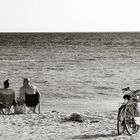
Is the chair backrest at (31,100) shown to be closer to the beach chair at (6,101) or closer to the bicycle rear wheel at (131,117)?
the beach chair at (6,101)

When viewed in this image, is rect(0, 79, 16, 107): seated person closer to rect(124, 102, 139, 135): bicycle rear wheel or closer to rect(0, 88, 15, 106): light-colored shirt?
rect(0, 88, 15, 106): light-colored shirt

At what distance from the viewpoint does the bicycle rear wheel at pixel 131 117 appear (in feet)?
26.1

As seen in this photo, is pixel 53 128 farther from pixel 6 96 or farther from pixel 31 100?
pixel 6 96

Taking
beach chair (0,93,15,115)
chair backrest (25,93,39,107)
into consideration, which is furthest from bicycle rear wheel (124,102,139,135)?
beach chair (0,93,15,115)

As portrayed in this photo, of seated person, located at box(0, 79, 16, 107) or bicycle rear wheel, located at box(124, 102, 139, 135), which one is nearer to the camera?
bicycle rear wheel, located at box(124, 102, 139, 135)

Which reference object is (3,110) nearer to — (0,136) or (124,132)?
(0,136)

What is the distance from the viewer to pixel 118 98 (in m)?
16.4

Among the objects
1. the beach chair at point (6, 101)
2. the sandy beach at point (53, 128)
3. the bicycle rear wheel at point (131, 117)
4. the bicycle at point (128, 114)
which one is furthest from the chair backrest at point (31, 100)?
the bicycle rear wheel at point (131, 117)

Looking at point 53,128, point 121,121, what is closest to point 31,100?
point 53,128

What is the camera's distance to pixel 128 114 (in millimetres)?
7984

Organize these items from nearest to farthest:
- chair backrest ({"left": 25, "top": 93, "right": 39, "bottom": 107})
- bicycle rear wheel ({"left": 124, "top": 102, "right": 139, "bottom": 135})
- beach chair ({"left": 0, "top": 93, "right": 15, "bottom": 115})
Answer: bicycle rear wheel ({"left": 124, "top": 102, "right": 139, "bottom": 135}) < beach chair ({"left": 0, "top": 93, "right": 15, "bottom": 115}) < chair backrest ({"left": 25, "top": 93, "right": 39, "bottom": 107})

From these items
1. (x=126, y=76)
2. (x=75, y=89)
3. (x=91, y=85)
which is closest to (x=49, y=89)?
(x=75, y=89)

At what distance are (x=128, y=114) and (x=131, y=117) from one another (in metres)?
0.13

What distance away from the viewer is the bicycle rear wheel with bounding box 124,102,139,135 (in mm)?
7949
